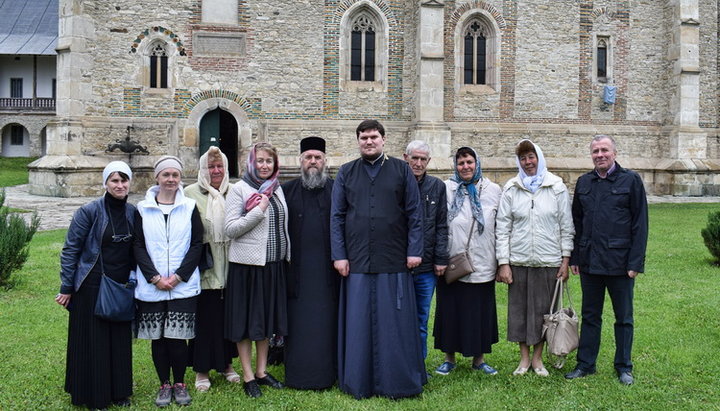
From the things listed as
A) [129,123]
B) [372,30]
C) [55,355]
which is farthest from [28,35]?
[55,355]

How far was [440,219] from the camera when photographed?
201 inches

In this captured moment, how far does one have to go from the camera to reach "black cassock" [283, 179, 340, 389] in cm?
496

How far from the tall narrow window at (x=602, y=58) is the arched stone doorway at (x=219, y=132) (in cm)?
1167

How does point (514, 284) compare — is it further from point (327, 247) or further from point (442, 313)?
point (327, 247)

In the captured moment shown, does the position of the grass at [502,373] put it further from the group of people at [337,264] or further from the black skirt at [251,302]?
the black skirt at [251,302]

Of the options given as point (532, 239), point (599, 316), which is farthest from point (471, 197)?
point (599, 316)

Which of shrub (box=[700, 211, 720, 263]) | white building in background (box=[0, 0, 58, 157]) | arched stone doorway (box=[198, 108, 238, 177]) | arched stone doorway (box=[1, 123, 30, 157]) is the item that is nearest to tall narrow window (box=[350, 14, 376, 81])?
arched stone doorway (box=[198, 108, 238, 177])

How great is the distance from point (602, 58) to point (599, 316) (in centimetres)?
1692

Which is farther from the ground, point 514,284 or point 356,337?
point 514,284

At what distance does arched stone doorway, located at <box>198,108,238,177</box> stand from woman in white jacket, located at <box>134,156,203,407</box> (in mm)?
13780

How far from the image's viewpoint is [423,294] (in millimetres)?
5289

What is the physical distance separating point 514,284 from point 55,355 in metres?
4.26

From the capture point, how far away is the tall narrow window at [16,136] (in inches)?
1597

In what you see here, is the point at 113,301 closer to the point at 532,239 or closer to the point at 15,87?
the point at 532,239
